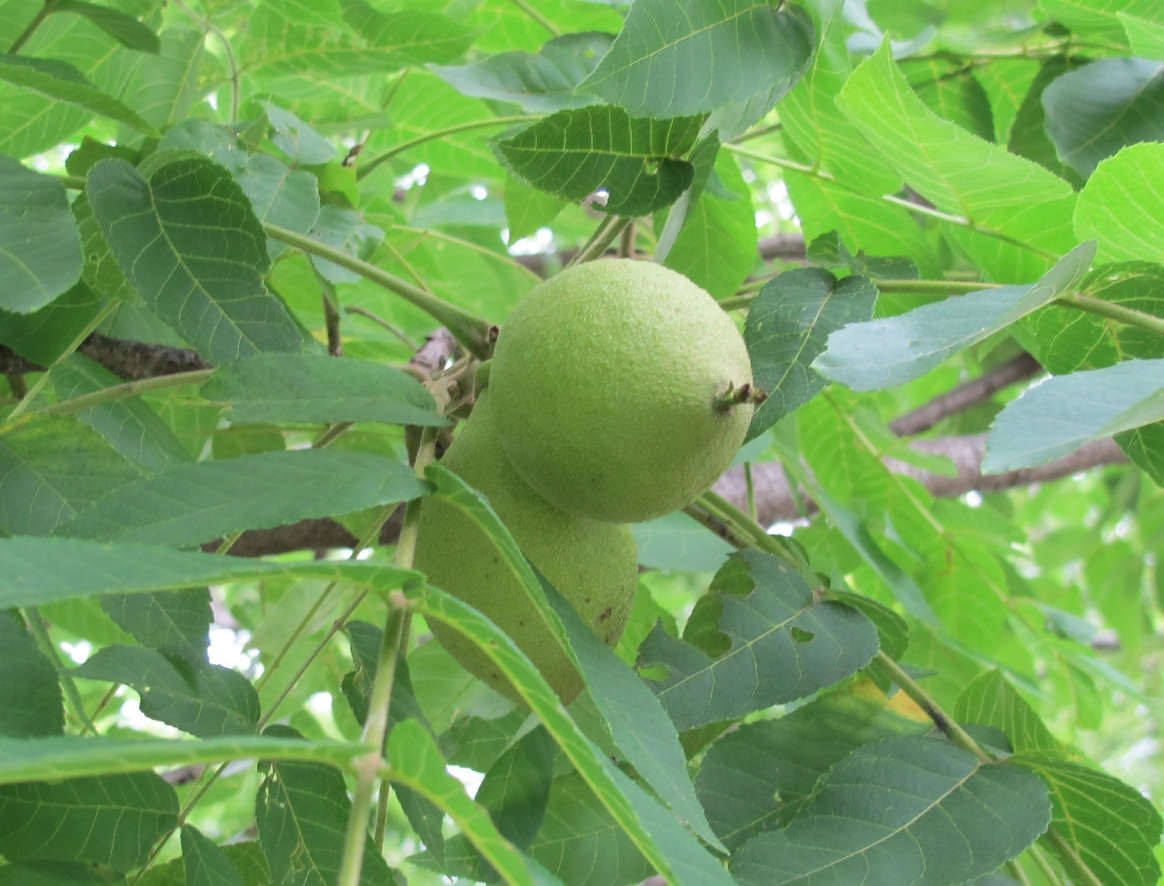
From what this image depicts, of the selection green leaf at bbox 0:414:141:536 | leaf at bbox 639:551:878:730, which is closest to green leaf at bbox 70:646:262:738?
green leaf at bbox 0:414:141:536

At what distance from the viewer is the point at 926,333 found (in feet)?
2.70

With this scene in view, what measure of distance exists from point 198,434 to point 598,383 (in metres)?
0.77

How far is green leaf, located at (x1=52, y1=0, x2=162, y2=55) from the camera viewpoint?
1.16m

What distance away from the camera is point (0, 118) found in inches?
56.4

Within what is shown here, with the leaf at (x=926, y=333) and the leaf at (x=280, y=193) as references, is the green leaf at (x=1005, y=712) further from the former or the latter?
the leaf at (x=280, y=193)

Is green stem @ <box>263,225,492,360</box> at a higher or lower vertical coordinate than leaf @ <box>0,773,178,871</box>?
higher

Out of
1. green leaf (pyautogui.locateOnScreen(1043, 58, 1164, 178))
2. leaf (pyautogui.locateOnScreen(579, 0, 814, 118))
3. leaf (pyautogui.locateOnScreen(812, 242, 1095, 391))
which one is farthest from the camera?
green leaf (pyautogui.locateOnScreen(1043, 58, 1164, 178))

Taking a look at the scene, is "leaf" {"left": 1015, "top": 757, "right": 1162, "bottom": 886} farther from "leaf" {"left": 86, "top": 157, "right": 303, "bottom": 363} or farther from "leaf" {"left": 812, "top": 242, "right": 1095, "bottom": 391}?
"leaf" {"left": 86, "top": 157, "right": 303, "bottom": 363}

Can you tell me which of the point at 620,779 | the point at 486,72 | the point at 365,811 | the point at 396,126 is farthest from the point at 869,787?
the point at 396,126

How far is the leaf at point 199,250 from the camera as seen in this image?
3.03ft

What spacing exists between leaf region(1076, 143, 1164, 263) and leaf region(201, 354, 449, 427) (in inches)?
26.7

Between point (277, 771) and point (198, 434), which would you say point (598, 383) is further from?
point (198, 434)

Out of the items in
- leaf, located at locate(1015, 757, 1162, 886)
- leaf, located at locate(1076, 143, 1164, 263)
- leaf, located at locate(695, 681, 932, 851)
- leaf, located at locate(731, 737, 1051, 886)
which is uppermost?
leaf, located at locate(1076, 143, 1164, 263)

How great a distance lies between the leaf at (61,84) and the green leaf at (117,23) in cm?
9
